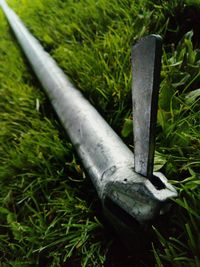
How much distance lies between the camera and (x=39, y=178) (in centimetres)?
139

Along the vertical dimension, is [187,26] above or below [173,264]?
above

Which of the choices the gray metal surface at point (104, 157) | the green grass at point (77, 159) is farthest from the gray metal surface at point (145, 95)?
the green grass at point (77, 159)

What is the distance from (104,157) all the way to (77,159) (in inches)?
11.2

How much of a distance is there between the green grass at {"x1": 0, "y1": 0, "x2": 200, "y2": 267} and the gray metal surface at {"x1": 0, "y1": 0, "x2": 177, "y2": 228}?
0.26ft

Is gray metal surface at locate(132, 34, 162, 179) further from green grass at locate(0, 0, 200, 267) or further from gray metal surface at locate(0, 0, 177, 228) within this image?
green grass at locate(0, 0, 200, 267)

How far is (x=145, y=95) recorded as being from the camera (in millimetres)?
888

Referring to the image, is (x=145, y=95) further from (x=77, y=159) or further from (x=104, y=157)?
(x=77, y=159)

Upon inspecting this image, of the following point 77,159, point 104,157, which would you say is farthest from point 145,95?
point 77,159

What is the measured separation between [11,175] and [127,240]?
69cm

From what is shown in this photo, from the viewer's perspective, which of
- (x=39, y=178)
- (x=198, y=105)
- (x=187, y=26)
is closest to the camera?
(x=198, y=105)

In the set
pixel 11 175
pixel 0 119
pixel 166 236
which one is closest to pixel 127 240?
pixel 166 236

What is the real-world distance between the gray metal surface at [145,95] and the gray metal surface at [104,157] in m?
0.06

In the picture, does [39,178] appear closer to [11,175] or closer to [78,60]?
[11,175]

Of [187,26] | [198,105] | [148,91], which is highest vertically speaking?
[148,91]
